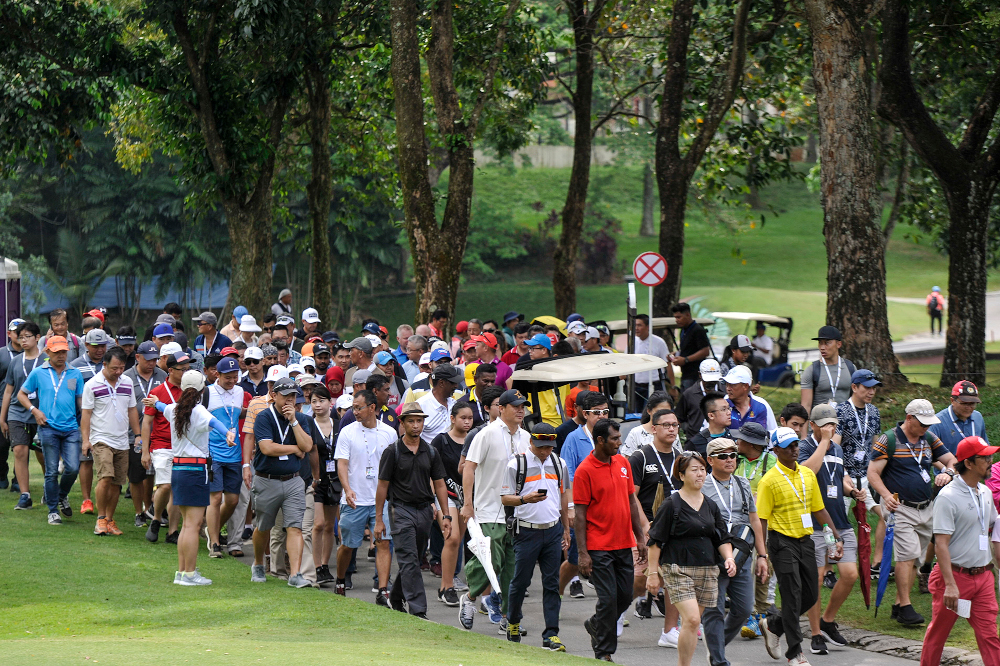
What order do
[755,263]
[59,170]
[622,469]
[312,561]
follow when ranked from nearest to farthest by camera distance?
[622,469] < [312,561] < [59,170] < [755,263]

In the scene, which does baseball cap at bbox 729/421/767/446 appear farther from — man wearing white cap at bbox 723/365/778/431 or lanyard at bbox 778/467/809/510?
man wearing white cap at bbox 723/365/778/431

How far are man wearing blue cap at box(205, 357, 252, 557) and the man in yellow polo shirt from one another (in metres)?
5.29

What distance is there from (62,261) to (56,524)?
3494cm

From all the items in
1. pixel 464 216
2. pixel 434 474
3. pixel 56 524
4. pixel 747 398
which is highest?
pixel 464 216

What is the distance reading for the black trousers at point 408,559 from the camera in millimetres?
9312

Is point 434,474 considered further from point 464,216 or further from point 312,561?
point 464,216

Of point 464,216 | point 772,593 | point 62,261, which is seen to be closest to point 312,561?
point 772,593

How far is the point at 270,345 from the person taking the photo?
13.4m

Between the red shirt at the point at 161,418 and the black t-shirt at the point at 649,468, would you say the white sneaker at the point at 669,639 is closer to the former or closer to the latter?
the black t-shirt at the point at 649,468

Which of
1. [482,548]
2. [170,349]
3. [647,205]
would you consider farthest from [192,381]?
[647,205]

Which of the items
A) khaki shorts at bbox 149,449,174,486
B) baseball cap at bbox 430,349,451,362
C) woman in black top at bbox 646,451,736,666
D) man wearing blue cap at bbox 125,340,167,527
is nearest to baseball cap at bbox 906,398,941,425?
woman in black top at bbox 646,451,736,666

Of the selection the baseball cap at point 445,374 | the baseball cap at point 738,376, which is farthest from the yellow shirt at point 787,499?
the baseball cap at point 445,374

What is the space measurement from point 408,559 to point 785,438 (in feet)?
11.0

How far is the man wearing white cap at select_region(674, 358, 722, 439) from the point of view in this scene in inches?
421
